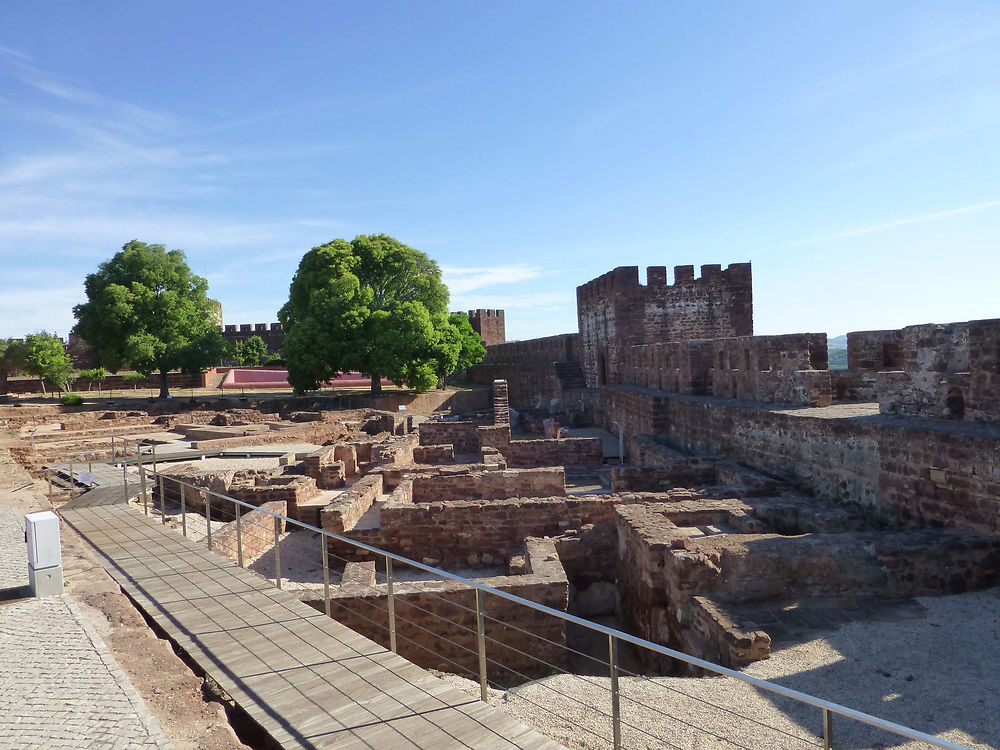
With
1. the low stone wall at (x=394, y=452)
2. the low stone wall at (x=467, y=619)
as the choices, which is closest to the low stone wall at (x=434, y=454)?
the low stone wall at (x=394, y=452)

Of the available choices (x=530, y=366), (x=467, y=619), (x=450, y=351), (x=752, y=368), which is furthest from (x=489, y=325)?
(x=467, y=619)

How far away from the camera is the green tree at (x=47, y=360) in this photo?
3938 centimetres

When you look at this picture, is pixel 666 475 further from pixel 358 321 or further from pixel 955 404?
pixel 358 321

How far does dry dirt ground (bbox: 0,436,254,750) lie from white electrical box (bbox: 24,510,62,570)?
1.24 ft

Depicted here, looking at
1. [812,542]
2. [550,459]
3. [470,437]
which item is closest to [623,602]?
[812,542]

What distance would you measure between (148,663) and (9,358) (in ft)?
162

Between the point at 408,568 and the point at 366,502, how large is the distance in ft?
7.74

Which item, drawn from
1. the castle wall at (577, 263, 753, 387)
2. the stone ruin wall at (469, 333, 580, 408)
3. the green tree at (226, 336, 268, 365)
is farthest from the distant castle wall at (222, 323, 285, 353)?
→ the castle wall at (577, 263, 753, 387)

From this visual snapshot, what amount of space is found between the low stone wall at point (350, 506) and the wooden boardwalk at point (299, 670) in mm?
2731

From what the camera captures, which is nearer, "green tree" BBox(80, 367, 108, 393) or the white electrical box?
the white electrical box

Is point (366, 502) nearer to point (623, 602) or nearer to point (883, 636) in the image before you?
point (623, 602)

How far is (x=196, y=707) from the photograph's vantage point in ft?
13.5

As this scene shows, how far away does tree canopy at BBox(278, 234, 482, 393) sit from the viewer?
103 ft

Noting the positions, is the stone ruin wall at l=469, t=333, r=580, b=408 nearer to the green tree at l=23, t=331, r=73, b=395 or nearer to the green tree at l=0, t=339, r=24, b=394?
the green tree at l=23, t=331, r=73, b=395
